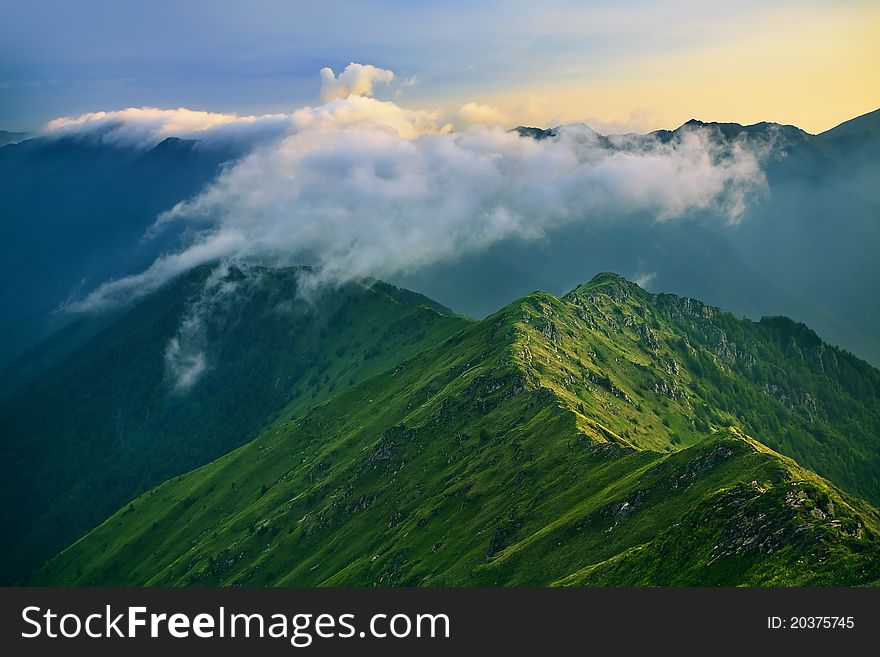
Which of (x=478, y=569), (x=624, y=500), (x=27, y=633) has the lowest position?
(x=478, y=569)

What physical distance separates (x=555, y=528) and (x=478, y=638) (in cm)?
9151

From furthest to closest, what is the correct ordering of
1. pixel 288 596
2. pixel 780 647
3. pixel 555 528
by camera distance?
pixel 555 528, pixel 288 596, pixel 780 647

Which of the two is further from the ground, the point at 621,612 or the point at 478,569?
the point at 621,612

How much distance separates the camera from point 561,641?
103m

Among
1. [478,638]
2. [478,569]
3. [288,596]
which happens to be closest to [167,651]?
[288,596]

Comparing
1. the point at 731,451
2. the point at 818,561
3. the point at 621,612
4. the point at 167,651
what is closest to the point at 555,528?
the point at 731,451

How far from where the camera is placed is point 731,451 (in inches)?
7111

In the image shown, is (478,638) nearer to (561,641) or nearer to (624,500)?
(561,641)

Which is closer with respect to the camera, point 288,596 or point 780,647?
point 780,647

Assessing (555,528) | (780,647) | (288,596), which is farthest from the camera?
(555,528)

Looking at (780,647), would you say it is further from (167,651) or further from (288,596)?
(167,651)

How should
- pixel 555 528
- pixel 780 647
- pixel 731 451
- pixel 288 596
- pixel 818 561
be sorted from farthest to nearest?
1. pixel 555 528
2. pixel 731 451
3. pixel 818 561
4. pixel 288 596
5. pixel 780 647

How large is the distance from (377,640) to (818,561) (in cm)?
6869

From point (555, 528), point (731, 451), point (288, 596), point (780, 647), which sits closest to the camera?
point (780, 647)
